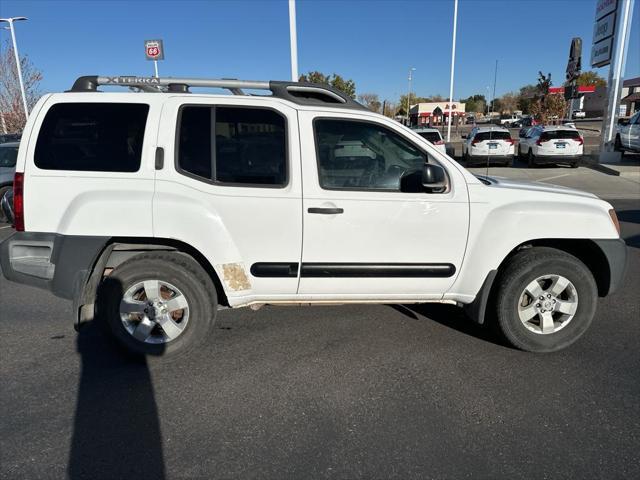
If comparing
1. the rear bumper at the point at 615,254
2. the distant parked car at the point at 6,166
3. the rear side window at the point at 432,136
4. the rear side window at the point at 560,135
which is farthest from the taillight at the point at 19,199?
the rear side window at the point at 560,135

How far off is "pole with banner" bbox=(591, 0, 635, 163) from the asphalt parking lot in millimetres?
16556

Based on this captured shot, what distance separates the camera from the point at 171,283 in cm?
322

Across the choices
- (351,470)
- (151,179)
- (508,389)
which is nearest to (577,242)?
(508,389)

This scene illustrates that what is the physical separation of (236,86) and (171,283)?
5.17 ft

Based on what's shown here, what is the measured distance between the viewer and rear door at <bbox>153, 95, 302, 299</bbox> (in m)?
3.11

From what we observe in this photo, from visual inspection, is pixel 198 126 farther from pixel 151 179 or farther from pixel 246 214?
pixel 246 214

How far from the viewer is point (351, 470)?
229cm

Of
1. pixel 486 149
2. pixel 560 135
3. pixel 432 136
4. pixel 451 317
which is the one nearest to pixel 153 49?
pixel 432 136

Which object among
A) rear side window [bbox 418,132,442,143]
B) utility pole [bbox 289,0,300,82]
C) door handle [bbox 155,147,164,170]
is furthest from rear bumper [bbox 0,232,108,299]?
rear side window [bbox 418,132,442,143]

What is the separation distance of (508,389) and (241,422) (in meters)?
1.82

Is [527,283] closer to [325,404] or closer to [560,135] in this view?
[325,404]

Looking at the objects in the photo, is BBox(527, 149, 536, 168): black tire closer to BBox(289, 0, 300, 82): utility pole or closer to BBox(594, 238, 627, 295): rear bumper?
BBox(289, 0, 300, 82): utility pole

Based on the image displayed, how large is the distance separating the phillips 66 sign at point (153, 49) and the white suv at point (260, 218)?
1267 centimetres

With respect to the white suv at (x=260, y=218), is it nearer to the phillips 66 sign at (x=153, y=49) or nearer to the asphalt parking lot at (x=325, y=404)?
the asphalt parking lot at (x=325, y=404)
